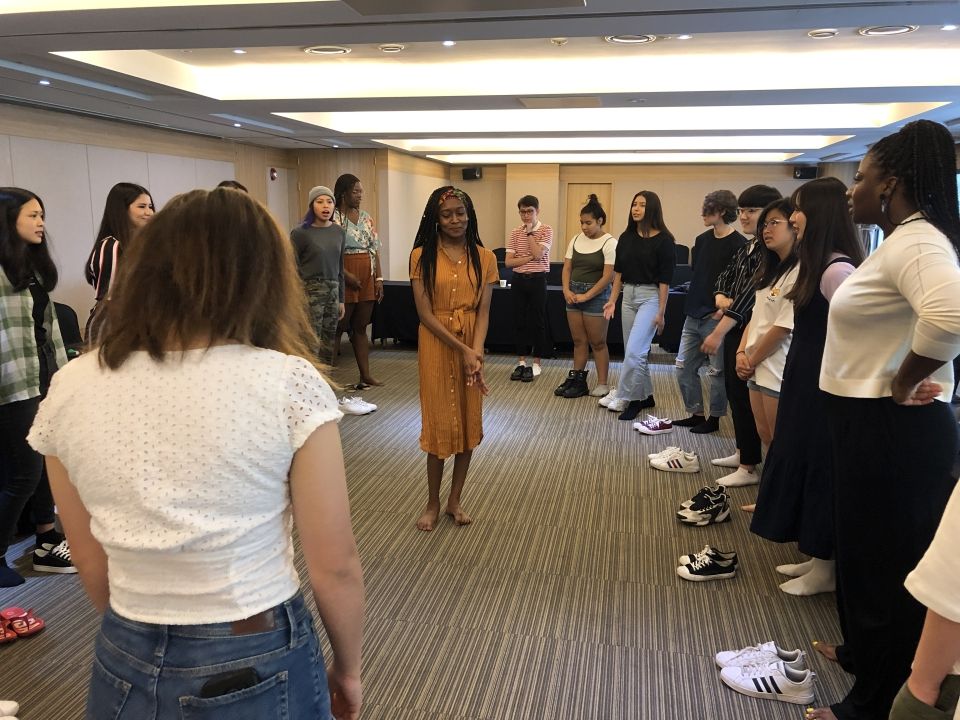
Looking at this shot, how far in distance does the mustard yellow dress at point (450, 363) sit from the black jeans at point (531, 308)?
335 cm

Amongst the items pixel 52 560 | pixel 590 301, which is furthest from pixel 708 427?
pixel 52 560

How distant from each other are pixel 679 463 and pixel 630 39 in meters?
2.68

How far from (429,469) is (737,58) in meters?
3.79

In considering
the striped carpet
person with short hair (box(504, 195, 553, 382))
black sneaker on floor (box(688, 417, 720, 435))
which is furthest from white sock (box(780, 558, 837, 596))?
person with short hair (box(504, 195, 553, 382))

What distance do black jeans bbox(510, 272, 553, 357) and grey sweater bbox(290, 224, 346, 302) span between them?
213 cm

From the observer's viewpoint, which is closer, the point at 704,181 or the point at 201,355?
the point at 201,355

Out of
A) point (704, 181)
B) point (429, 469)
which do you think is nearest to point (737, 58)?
point (429, 469)

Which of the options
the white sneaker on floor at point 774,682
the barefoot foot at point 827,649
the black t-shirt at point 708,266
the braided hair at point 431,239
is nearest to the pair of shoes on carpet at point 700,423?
the black t-shirt at point 708,266

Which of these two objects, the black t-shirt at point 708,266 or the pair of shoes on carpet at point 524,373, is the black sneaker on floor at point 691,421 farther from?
the pair of shoes on carpet at point 524,373

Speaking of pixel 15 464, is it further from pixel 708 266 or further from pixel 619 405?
pixel 619 405

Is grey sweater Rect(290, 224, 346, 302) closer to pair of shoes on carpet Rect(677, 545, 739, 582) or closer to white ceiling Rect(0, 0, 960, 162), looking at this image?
white ceiling Rect(0, 0, 960, 162)

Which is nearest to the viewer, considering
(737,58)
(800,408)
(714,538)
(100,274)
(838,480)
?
(838,480)

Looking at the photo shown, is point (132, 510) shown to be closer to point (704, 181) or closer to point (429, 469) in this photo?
point (429, 469)

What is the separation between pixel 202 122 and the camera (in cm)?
693
